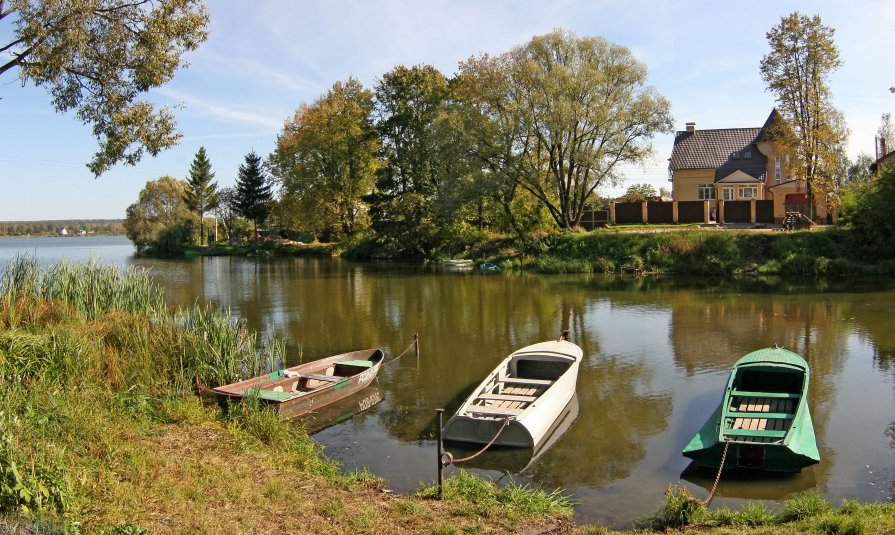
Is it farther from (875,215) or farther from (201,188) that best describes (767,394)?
(201,188)

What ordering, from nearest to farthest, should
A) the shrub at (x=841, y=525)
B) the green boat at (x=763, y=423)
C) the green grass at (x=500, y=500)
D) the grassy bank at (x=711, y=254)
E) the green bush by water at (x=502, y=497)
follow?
the shrub at (x=841, y=525), the green grass at (x=500, y=500), the green bush by water at (x=502, y=497), the green boat at (x=763, y=423), the grassy bank at (x=711, y=254)

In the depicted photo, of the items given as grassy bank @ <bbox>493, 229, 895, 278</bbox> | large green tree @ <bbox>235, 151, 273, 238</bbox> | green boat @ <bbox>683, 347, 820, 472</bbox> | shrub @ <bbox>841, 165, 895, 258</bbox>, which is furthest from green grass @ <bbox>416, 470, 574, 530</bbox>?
large green tree @ <bbox>235, 151, 273, 238</bbox>

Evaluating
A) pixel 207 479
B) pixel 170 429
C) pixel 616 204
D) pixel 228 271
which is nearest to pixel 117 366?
pixel 170 429

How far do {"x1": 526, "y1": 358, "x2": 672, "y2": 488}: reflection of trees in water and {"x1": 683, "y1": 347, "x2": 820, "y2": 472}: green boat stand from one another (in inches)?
49.1

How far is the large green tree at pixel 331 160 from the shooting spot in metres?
59.3

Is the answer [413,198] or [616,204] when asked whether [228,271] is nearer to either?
[413,198]

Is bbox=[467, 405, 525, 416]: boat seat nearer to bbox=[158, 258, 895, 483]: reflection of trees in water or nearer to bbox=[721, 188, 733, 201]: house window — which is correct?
bbox=[158, 258, 895, 483]: reflection of trees in water

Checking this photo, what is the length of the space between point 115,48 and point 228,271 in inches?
1297

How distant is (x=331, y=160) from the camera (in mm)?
61406

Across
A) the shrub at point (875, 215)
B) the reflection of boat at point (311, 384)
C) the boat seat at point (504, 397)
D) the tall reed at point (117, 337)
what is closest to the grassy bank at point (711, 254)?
the shrub at point (875, 215)

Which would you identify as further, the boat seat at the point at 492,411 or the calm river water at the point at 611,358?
the boat seat at the point at 492,411

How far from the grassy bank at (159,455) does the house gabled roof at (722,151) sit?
4765cm

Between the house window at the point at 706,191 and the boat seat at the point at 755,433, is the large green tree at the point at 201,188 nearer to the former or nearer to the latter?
the house window at the point at 706,191

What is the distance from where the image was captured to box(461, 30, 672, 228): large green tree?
4097 centimetres
